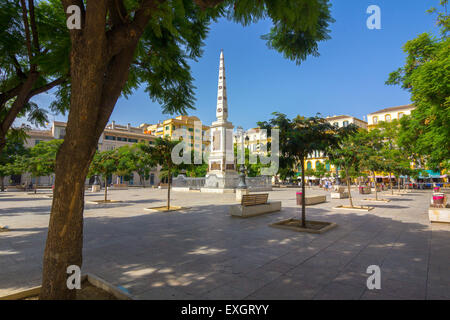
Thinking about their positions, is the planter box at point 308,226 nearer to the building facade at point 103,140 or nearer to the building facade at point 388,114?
the building facade at point 103,140

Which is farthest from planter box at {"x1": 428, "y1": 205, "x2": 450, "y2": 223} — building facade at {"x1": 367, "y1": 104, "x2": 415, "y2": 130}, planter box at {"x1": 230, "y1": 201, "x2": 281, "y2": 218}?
building facade at {"x1": 367, "y1": 104, "x2": 415, "y2": 130}

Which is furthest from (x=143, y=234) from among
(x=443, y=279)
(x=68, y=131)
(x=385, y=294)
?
(x=443, y=279)

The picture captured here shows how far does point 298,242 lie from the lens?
600 centimetres

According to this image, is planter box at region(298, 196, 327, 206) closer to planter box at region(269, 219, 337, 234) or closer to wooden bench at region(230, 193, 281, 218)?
wooden bench at region(230, 193, 281, 218)

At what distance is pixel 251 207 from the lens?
397 inches

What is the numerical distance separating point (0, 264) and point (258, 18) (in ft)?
20.7

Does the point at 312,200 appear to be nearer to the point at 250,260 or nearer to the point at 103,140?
the point at 250,260

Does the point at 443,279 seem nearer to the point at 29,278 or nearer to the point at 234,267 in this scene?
the point at 234,267

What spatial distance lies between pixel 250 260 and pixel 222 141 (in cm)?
2583

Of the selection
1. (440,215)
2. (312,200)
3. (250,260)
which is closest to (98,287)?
(250,260)

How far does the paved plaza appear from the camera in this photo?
3396mm

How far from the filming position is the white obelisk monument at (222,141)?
29669 mm

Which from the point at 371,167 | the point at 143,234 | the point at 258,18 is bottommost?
the point at 143,234

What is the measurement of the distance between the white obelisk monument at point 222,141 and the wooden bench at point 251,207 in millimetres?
17986
